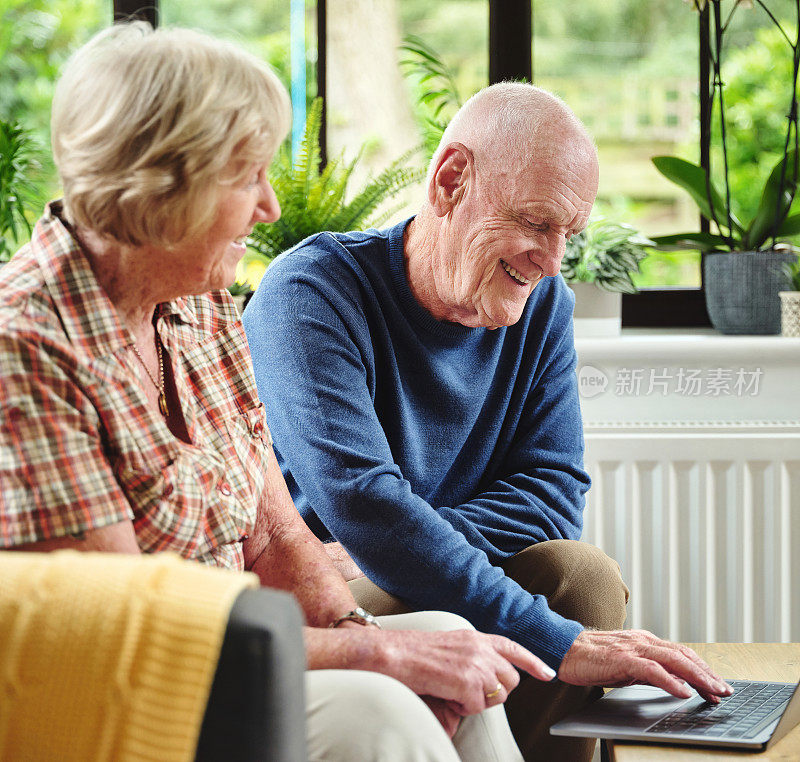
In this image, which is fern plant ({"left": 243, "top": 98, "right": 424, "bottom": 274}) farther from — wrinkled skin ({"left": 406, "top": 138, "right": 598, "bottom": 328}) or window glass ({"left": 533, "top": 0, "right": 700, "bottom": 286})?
wrinkled skin ({"left": 406, "top": 138, "right": 598, "bottom": 328})

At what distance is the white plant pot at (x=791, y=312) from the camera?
228 cm

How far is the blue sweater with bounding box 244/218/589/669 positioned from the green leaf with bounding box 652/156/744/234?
0.77 m

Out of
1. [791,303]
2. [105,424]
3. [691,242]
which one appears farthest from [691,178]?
[105,424]

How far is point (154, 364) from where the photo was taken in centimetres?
113

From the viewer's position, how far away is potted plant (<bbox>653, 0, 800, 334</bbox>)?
2.33 metres

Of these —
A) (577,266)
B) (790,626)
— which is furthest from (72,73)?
(790,626)

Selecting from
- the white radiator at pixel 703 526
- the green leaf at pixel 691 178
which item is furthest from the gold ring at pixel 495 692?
the green leaf at pixel 691 178

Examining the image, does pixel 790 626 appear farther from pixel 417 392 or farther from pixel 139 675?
pixel 139 675

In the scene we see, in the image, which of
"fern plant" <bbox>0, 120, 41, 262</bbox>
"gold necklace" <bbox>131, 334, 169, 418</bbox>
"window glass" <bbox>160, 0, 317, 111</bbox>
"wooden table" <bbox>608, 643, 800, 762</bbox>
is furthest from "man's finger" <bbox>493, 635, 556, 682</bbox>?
"window glass" <bbox>160, 0, 317, 111</bbox>

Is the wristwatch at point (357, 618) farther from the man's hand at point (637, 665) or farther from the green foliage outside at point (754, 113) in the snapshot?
the green foliage outside at point (754, 113)

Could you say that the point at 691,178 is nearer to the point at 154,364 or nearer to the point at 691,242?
the point at 691,242

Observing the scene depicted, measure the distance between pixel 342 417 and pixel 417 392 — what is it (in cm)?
22

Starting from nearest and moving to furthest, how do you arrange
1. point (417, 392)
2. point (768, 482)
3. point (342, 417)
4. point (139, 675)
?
point (139, 675) < point (342, 417) < point (417, 392) < point (768, 482)

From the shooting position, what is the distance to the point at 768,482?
2.25 meters
